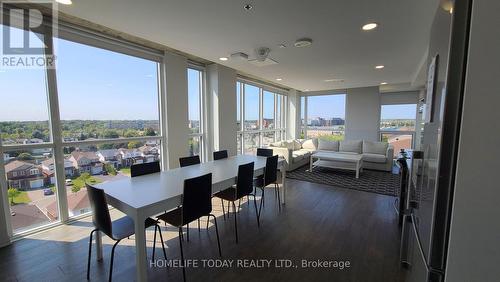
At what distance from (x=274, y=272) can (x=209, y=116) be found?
3.44 m

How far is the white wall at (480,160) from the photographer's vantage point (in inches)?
26.5

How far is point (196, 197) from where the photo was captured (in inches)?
75.3

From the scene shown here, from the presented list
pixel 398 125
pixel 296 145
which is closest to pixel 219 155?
pixel 296 145

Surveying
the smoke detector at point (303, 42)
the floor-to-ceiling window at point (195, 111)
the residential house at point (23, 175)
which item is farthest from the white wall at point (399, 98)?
the residential house at point (23, 175)

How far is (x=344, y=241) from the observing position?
2.44 meters

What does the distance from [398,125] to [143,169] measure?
7547 millimetres

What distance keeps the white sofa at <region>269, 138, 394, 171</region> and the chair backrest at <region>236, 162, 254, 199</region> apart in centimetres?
291

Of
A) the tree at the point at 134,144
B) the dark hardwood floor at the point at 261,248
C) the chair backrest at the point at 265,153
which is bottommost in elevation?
the dark hardwood floor at the point at 261,248

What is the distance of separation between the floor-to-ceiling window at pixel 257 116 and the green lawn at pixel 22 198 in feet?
12.5

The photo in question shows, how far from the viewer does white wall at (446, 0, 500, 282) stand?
2.21ft

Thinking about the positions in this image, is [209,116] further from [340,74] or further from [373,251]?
[373,251]

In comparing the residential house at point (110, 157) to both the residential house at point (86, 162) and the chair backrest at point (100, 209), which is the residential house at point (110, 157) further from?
the chair backrest at point (100, 209)

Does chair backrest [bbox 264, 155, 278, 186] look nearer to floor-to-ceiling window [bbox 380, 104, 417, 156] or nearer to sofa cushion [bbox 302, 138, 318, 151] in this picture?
sofa cushion [bbox 302, 138, 318, 151]

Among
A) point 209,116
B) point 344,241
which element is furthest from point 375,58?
point 209,116
